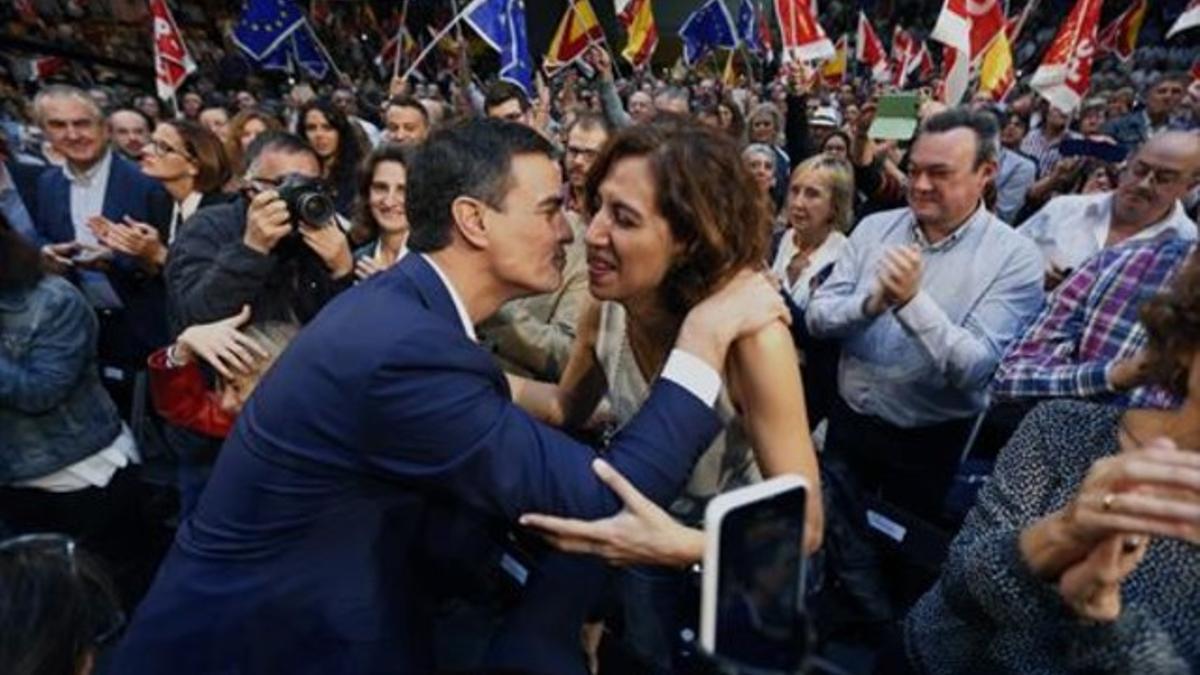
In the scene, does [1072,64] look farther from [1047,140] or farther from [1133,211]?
[1133,211]

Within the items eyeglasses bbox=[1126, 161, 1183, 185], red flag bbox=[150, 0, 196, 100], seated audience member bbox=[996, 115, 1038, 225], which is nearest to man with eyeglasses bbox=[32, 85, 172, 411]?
red flag bbox=[150, 0, 196, 100]

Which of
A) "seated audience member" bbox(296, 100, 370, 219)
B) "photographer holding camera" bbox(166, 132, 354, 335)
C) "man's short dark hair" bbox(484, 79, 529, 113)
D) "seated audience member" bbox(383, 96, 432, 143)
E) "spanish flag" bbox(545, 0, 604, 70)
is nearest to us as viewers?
"photographer holding camera" bbox(166, 132, 354, 335)

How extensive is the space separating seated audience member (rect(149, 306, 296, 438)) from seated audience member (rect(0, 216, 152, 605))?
0.49 metres

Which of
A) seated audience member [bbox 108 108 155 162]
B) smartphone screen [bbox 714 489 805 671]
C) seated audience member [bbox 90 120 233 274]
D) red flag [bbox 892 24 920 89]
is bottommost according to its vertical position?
red flag [bbox 892 24 920 89]

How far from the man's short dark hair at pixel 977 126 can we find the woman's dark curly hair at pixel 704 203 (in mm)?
1228

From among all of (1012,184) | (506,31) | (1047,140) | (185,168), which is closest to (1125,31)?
(1047,140)

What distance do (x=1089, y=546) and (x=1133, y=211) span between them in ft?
7.73

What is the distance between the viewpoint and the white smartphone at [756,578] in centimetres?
67

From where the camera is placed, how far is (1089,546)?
1.17 meters

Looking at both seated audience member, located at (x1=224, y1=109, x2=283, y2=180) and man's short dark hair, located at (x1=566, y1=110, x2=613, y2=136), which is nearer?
man's short dark hair, located at (x1=566, y1=110, x2=613, y2=136)

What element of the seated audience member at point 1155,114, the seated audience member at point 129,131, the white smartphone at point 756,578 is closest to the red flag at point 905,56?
the seated audience member at point 1155,114

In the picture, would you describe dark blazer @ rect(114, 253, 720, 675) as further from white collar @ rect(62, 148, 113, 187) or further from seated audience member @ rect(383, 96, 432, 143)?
seated audience member @ rect(383, 96, 432, 143)

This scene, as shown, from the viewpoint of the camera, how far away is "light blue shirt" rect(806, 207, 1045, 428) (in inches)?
99.5

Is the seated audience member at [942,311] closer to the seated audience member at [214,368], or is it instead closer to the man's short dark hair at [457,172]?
the man's short dark hair at [457,172]
